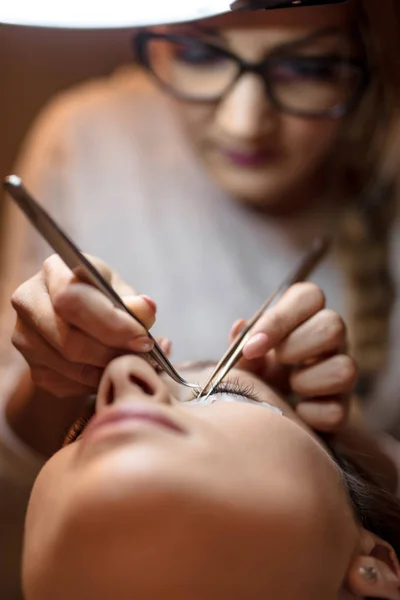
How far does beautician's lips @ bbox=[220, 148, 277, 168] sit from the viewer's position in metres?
0.87

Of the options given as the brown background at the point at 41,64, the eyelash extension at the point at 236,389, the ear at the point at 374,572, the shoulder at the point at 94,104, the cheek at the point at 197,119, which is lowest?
the ear at the point at 374,572

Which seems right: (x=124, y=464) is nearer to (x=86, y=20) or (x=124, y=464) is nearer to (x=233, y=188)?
(x=86, y=20)

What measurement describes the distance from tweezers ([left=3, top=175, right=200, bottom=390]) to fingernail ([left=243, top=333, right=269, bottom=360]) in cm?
6

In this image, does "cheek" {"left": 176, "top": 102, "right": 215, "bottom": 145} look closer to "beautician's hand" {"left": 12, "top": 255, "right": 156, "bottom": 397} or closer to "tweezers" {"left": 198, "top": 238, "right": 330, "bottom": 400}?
"tweezers" {"left": 198, "top": 238, "right": 330, "bottom": 400}

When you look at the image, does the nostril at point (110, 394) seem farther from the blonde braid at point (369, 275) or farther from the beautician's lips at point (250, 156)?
the beautician's lips at point (250, 156)

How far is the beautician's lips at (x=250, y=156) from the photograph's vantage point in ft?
2.85

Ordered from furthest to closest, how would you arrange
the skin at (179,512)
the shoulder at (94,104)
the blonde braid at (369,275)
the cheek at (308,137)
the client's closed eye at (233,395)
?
the shoulder at (94,104) < the cheek at (308,137) < the blonde braid at (369,275) < the client's closed eye at (233,395) < the skin at (179,512)

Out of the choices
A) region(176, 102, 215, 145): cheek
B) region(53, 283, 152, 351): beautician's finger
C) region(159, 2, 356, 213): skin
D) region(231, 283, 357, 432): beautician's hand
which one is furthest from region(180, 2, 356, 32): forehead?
region(53, 283, 152, 351): beautician's finger

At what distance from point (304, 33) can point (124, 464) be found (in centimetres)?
56

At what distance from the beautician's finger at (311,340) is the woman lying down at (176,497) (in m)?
0.06

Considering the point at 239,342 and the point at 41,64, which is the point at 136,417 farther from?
the point at 41,64

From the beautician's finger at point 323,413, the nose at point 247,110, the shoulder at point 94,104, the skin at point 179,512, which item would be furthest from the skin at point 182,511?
the shoulder at point 94,104

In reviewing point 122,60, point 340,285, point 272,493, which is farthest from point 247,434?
point 122,60

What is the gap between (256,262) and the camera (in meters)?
0.85
